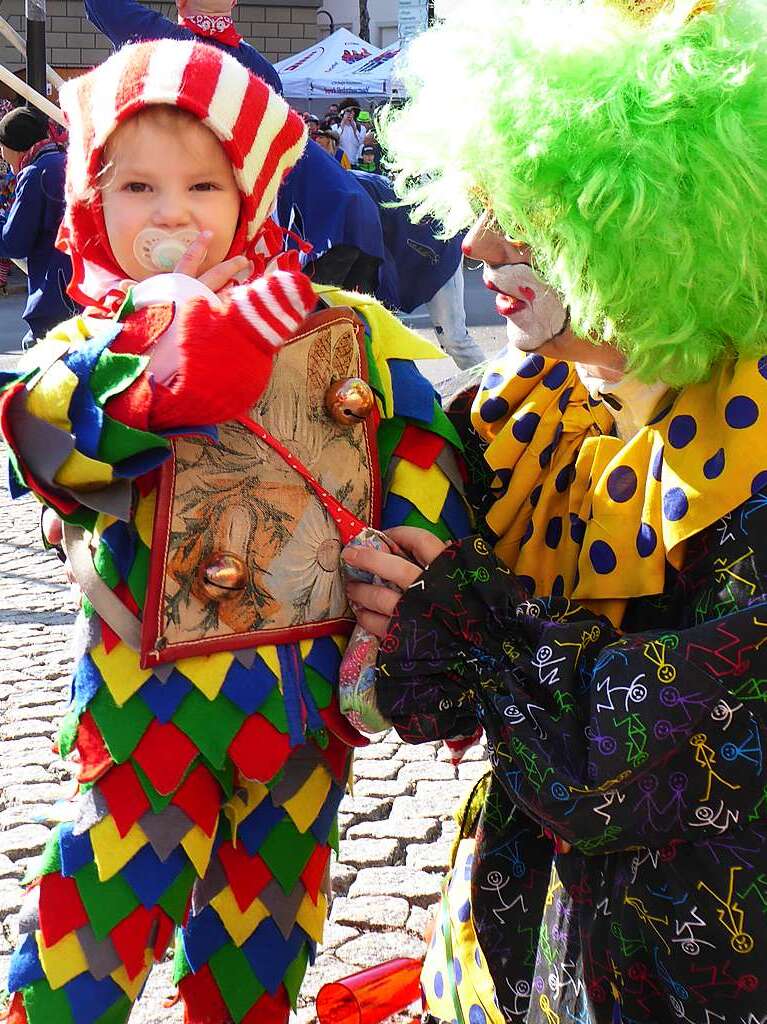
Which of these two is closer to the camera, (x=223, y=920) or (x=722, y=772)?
(x=722, y=772)

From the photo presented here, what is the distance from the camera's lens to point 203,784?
1733 millimetres

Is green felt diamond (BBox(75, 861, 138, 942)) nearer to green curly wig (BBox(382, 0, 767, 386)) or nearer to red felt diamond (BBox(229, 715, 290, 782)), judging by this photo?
red felt diamond (BBox(229, 715, 290, 782))

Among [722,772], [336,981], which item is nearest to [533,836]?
[722,772]

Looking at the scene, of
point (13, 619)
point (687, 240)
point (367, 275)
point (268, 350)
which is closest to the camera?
point (687, 240)

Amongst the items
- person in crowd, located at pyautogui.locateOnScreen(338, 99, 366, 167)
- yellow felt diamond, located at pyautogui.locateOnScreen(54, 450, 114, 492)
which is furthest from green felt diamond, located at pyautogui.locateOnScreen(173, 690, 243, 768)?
person in crowd, located at pyautogui.locateOnScreen(338, 99, 366, 167)

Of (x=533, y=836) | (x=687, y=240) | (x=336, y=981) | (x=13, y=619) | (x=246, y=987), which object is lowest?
(x=13, y=619)

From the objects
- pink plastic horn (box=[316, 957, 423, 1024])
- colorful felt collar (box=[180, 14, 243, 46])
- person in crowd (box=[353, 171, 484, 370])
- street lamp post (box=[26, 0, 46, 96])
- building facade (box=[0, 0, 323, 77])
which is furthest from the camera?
building facade (box=[0, 0, 323, 77])

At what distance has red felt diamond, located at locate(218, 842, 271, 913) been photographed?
6.04ft

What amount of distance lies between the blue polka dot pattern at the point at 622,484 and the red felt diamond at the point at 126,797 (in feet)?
2.39

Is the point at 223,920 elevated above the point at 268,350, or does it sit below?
below

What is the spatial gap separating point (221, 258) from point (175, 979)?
107 cm

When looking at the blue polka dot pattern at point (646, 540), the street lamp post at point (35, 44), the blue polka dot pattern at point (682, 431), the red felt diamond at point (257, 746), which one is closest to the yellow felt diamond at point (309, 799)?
the red felt diamond at point (257, 746)

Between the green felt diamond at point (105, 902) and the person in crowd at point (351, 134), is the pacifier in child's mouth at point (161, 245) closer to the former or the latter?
the green felt diamond at point (105, 902)

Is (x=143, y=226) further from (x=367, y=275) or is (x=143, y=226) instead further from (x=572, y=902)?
(x=367, y=275)
